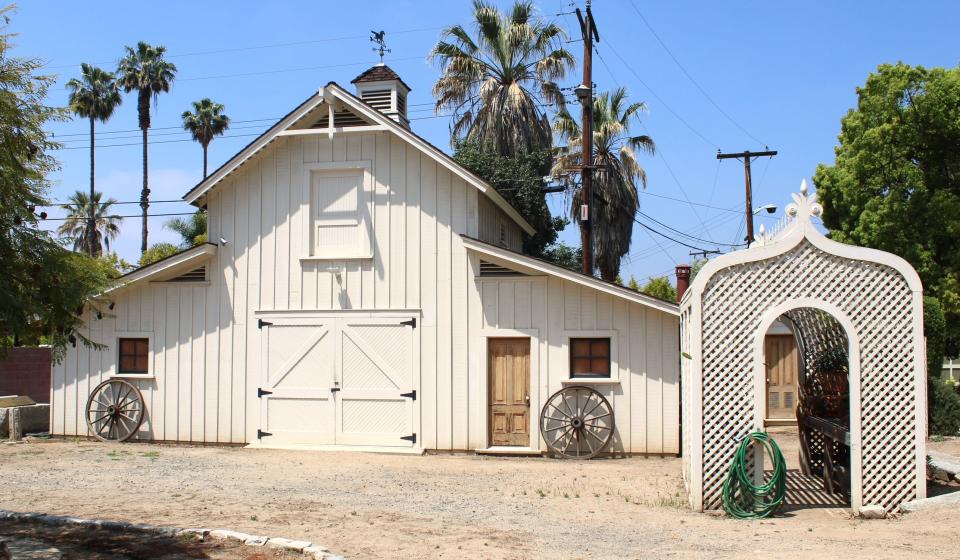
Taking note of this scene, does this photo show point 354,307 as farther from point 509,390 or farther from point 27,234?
point 27,234

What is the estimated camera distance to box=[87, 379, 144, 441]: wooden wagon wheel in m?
16.0

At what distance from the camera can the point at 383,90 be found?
58.9 ft

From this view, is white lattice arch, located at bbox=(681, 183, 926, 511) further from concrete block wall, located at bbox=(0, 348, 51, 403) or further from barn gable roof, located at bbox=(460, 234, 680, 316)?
concrete block wall, located at bbox=(0, 348, 51, 403)

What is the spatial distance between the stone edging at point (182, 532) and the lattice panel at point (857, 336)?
473 centimetres

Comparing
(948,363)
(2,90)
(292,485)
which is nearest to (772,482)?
(292,485)

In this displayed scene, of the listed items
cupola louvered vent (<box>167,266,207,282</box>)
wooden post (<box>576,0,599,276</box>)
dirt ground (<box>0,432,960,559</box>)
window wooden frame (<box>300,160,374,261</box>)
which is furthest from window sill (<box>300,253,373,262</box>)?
wooden post (<box>576,0,599,276</box>)

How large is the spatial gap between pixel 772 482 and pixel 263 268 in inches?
387

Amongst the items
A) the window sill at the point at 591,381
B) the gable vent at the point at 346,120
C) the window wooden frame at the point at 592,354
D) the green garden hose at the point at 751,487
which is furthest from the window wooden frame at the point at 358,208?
the green garden hose at the point at 751,487

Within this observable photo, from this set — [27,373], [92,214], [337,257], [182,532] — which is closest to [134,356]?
[337,257]

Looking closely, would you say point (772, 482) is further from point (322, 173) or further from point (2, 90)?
point (322, 173)

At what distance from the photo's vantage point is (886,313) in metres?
9.62

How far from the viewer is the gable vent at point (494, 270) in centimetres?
1480

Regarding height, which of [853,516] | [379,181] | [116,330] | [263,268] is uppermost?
[379,181]

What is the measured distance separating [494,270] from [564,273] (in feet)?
4.25
